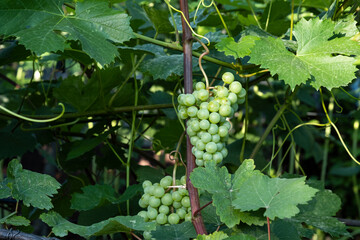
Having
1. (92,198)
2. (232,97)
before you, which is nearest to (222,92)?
(232,97)

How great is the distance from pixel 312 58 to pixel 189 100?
0.28 meters

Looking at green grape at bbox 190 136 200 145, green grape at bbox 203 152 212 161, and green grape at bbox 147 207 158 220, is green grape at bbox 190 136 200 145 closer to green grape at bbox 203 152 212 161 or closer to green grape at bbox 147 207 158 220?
green grape at bbox 203 152 212 161

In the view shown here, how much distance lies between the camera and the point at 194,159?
0.76 meters

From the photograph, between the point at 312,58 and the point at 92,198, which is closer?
the point at 312,58

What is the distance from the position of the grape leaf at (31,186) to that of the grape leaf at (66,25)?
247 millimetres

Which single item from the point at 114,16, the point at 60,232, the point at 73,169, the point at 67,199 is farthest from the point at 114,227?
the point at 73,169

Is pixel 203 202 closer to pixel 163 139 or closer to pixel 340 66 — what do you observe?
pixel 340 66

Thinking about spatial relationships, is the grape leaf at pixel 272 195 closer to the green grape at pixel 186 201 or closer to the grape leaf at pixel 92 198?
the green grape at pixel 186 201

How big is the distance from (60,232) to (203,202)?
0.29 meters

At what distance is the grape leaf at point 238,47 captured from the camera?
2.76 ft

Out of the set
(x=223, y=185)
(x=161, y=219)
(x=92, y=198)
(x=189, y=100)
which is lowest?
(x=92, y=198)

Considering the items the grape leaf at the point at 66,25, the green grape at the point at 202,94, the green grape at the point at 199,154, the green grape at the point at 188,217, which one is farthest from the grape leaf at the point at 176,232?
the grape leaf at the point at 66,25

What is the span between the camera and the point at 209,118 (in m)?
0.73

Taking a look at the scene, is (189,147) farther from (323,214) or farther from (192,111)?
(323,214)
